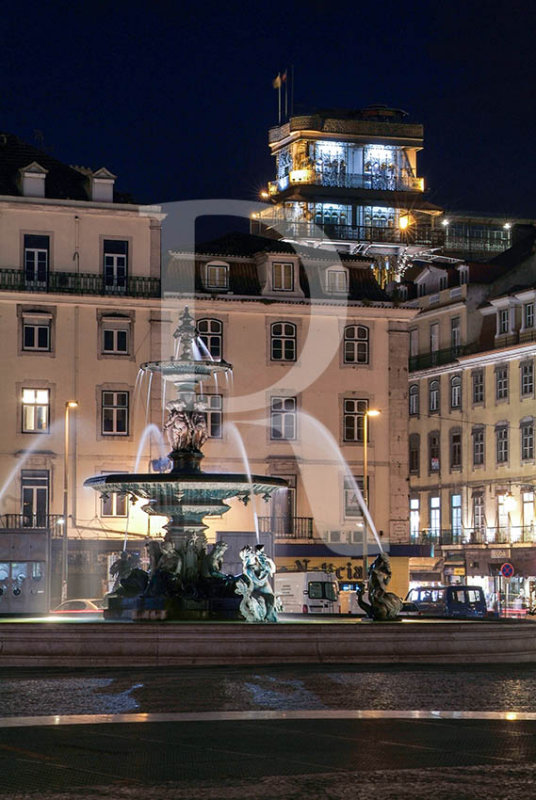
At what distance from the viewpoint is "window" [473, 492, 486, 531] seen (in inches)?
2975

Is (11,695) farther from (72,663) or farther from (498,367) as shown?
(498,367)

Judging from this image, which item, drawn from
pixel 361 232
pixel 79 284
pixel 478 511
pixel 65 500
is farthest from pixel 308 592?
pixel 361 232

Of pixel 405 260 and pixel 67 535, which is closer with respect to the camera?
pixel 67 535

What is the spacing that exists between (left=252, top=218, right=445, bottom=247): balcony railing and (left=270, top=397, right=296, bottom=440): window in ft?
89.2

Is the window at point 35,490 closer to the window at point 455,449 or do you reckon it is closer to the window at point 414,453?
the window at point 455,449

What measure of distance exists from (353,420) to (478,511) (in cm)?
1390

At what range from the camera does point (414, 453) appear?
3260 inches

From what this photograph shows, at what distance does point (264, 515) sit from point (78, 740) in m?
45.4

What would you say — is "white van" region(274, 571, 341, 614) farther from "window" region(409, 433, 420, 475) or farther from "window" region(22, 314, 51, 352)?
"window" region(409, 433, 420, 475)

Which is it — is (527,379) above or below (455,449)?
above

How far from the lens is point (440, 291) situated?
81.1 m

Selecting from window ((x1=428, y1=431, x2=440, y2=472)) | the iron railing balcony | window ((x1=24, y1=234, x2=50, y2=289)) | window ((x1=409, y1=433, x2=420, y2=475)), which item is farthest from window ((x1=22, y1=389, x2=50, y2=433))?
window ((x1=409, y1=433, x2=420, y2=475))

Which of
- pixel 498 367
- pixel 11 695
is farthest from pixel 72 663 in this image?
pixel 498 367

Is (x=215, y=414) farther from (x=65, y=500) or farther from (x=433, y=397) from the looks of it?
(x=433, y=397)
